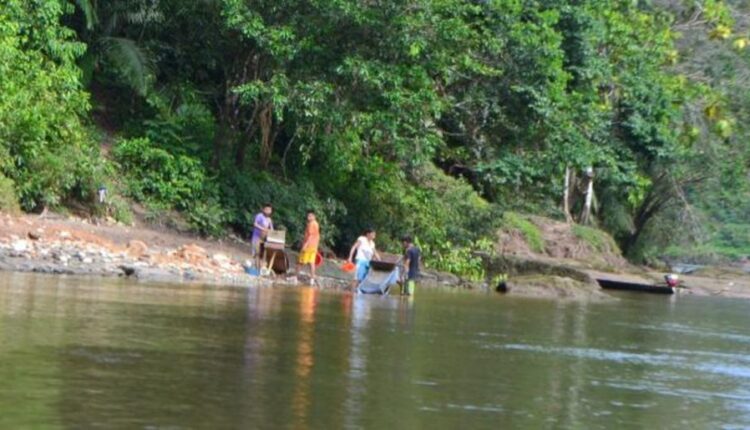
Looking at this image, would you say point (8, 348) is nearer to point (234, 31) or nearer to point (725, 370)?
point (725, 370)

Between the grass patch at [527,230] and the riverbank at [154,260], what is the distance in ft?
13.2

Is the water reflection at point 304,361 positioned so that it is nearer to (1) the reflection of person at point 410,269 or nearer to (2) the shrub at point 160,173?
(1) the reflection of person at point 410,269

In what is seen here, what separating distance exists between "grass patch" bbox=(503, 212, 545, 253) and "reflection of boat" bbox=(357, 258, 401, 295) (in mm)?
15019

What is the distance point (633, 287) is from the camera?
4047 cm

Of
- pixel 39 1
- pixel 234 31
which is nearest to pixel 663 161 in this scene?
pixel 234 31

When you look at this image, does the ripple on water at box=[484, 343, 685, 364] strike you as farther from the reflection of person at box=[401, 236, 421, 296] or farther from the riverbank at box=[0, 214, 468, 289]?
the reflection of person at box=[401, 236, 421, 296]

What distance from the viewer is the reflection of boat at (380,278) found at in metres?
25.9

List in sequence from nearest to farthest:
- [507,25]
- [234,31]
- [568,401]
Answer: [568,401] < [234,31] < [507,25]

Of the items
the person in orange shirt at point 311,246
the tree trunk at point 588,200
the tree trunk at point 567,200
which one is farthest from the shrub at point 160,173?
the tree trunk at point 588,200

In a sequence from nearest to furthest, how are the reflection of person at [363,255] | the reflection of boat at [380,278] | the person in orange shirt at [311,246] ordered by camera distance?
the reflection of boat at [380,278] < the reflection of person at [363,255] < the person in orange shirt at [311,246]

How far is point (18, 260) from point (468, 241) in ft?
53.9

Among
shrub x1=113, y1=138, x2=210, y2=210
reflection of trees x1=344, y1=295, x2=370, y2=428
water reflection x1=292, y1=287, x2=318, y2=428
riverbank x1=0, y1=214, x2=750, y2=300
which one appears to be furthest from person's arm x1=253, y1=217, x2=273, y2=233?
reflection of trees x1=344, y1=295, x2=370, y2=428

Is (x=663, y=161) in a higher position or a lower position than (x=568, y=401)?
higher

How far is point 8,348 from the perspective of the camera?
12031 millimetres
